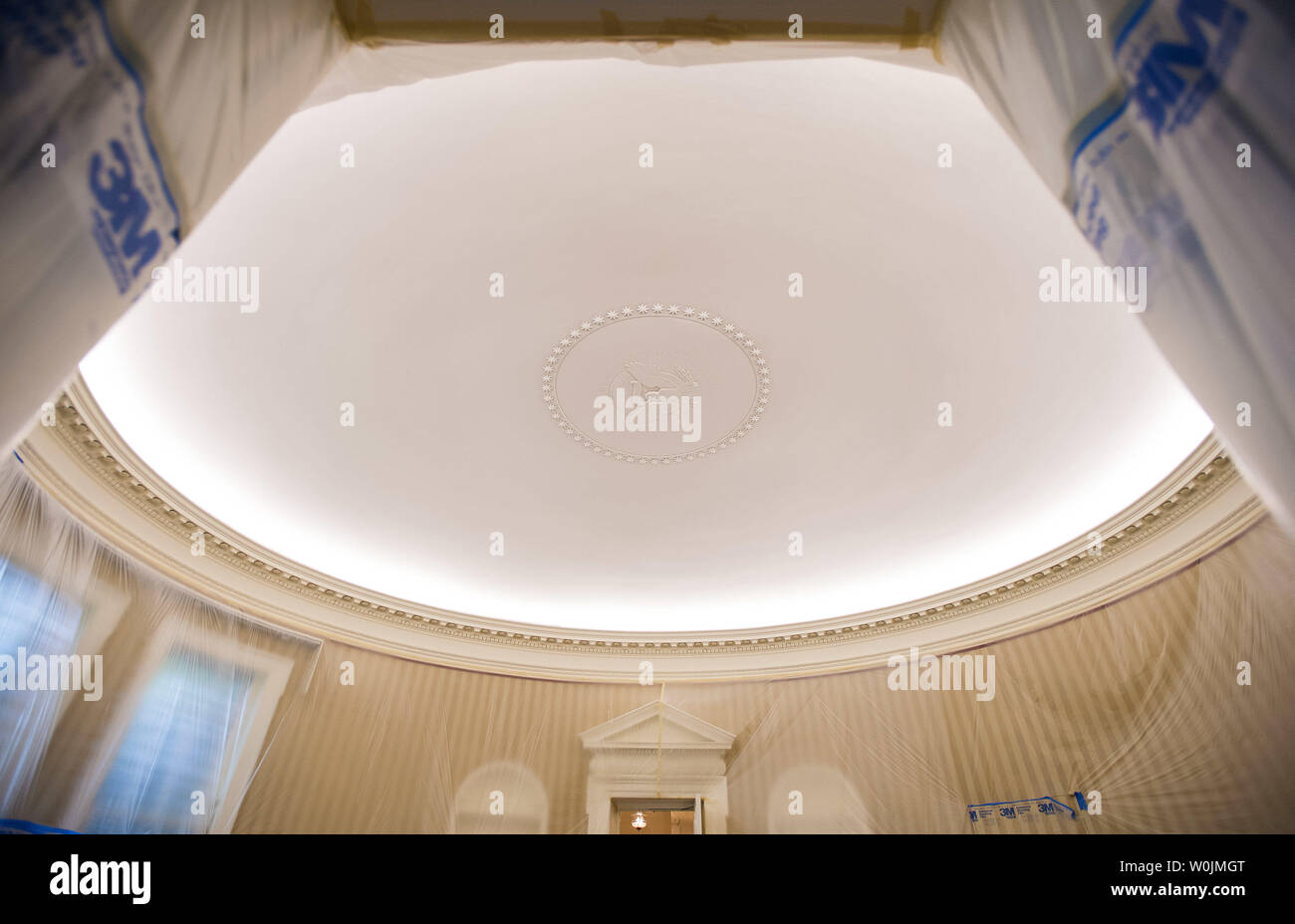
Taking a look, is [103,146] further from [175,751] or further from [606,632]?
[606,632]

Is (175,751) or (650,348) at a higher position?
(650,348)

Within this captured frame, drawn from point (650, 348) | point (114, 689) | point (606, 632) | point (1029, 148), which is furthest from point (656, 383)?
point (114, 689)

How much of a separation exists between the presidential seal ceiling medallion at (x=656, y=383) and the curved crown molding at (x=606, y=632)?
296 cm

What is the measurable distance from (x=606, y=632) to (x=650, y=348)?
165 inches

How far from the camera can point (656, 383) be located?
17.1ft

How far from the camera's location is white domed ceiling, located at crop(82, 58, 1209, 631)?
358cm

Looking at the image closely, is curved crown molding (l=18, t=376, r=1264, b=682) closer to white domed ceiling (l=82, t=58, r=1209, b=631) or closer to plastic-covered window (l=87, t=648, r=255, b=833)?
white domed ceiling (l=82, t=58, r=1209, b=631)

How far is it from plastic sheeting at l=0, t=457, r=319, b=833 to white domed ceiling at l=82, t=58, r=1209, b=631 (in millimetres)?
1160

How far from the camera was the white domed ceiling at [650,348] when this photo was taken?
3.58 m

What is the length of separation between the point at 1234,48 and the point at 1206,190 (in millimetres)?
202

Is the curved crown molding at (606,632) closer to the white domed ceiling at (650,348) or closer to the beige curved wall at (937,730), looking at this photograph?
the beige curved wall at (937,730)

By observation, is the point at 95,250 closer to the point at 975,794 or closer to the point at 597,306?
the point at 597,306
